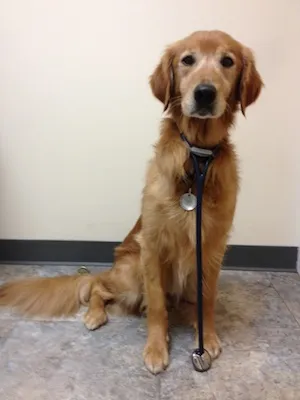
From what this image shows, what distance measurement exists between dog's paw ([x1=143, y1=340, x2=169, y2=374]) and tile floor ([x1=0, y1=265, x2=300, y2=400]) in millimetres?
25

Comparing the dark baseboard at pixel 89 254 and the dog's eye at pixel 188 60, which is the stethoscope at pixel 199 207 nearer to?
the dog's eye at pixel 188 60

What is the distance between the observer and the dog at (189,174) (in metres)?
1.33

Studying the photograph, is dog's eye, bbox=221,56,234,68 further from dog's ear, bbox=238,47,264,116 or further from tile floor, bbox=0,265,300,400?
tile floor, bbox=0,265,300,400

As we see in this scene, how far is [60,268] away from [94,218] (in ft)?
1.04

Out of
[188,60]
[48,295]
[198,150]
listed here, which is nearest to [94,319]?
[48,295]

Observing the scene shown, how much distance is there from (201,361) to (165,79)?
965 millimetres

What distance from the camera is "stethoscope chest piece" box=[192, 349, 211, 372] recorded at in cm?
137

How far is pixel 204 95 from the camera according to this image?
1243 mm

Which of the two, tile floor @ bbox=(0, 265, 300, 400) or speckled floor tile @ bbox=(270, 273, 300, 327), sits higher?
tile floor @ bbox=(0, 265, 300, 400)

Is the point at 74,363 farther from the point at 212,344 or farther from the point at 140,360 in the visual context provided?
the point at 212,344

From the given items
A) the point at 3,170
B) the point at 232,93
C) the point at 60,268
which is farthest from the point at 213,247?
the point at 3,170

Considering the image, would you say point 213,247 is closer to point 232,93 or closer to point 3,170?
point 232,93

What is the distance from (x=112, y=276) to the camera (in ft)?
5.77

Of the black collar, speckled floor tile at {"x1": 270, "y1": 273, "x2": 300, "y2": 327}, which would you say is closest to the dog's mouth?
the black collar
